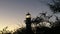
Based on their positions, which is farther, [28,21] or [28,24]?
[28,21]

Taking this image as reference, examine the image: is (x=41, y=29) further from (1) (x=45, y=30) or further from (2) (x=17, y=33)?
(2) (x=17, y=33)

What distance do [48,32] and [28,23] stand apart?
15.2 feet

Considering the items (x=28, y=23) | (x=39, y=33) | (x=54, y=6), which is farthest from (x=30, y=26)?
(x=54, y=6)

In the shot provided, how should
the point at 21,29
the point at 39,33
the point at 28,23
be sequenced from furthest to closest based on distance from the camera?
the point at 28,23
the point at 21,29
the point at 39,33

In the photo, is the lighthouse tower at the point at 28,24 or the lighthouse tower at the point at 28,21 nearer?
the lighthouse tower at the point at 28,24

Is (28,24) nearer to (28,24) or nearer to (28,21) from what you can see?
(28,24)

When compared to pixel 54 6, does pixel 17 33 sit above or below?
below

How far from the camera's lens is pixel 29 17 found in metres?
23.0

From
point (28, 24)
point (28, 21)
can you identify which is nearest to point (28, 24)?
point (28, 24)

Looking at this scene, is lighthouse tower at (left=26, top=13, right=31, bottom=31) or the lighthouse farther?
lighthouse tower at (left=26, top=13, right=31, bottom=31)

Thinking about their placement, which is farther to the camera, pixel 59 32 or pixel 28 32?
pixel 28 32

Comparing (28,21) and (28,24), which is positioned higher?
(28,21)

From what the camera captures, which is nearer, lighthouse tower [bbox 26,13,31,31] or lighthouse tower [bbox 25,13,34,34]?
lighthouse tower [bbox 25,13,34,34]

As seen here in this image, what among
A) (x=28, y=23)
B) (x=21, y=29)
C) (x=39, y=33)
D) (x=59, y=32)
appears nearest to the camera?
(x=59, y=32)
